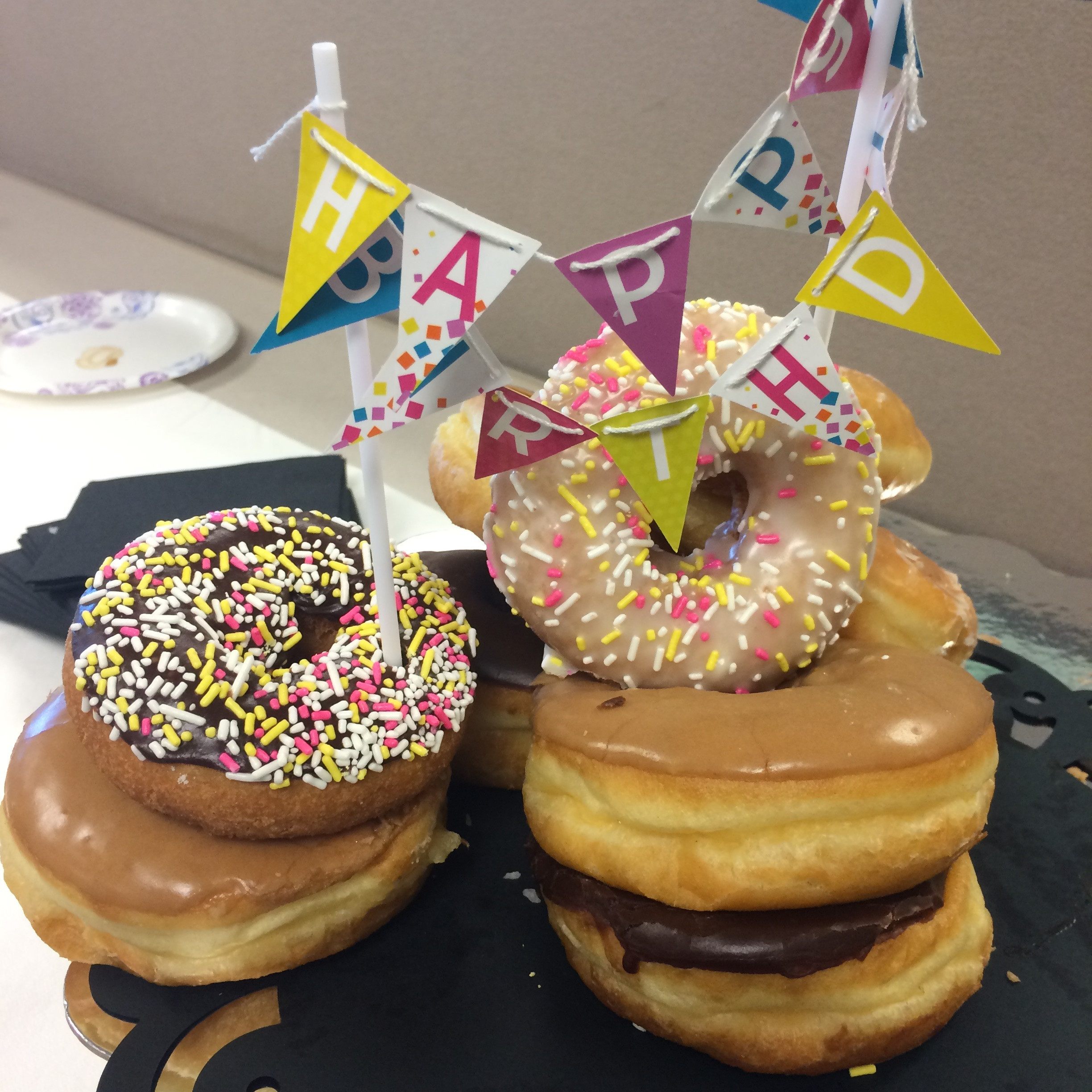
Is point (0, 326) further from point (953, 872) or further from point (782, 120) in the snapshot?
point (953, 872)

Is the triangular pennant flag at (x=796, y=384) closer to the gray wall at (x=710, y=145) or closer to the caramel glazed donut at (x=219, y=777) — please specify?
the caramel glazed donut at (x=219, y=777)

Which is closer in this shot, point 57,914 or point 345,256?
point 345,256

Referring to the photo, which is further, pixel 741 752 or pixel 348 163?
pixel 741 752

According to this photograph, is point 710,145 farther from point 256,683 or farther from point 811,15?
point 256,683

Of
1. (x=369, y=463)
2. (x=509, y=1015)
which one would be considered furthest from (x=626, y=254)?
(x=509, y=1015)

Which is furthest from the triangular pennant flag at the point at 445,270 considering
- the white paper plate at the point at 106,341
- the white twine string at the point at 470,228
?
the white paper plate at the point at 106,341

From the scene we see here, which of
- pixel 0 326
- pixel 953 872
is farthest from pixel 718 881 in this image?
pixel 0 326
